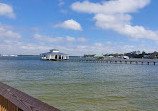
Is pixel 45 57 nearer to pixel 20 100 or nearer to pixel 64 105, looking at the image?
pixel 64 105

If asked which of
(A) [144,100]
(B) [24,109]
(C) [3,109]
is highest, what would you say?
(B) [24,109]

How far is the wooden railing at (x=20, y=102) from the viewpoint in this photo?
182 cm

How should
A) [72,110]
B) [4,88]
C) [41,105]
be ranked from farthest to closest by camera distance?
[72,110], [4,88], [41,105]

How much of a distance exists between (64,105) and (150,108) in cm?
531

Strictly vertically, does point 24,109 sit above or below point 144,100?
above

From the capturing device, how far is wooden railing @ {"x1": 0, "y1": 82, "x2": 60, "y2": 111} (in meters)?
1.82

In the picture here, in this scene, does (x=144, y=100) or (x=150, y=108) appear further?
(x=144, y=100)

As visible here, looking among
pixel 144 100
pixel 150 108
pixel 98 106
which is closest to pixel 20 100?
pixel 98 106

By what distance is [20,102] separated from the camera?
2.17m

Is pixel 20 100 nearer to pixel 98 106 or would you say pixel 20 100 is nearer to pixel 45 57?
pixel 98 106

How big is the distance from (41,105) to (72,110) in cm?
922

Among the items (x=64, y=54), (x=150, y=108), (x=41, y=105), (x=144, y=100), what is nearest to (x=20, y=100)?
(x=41, y=105)

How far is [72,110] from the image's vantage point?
10.6 meters

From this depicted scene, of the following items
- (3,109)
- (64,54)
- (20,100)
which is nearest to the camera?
(20,100)
